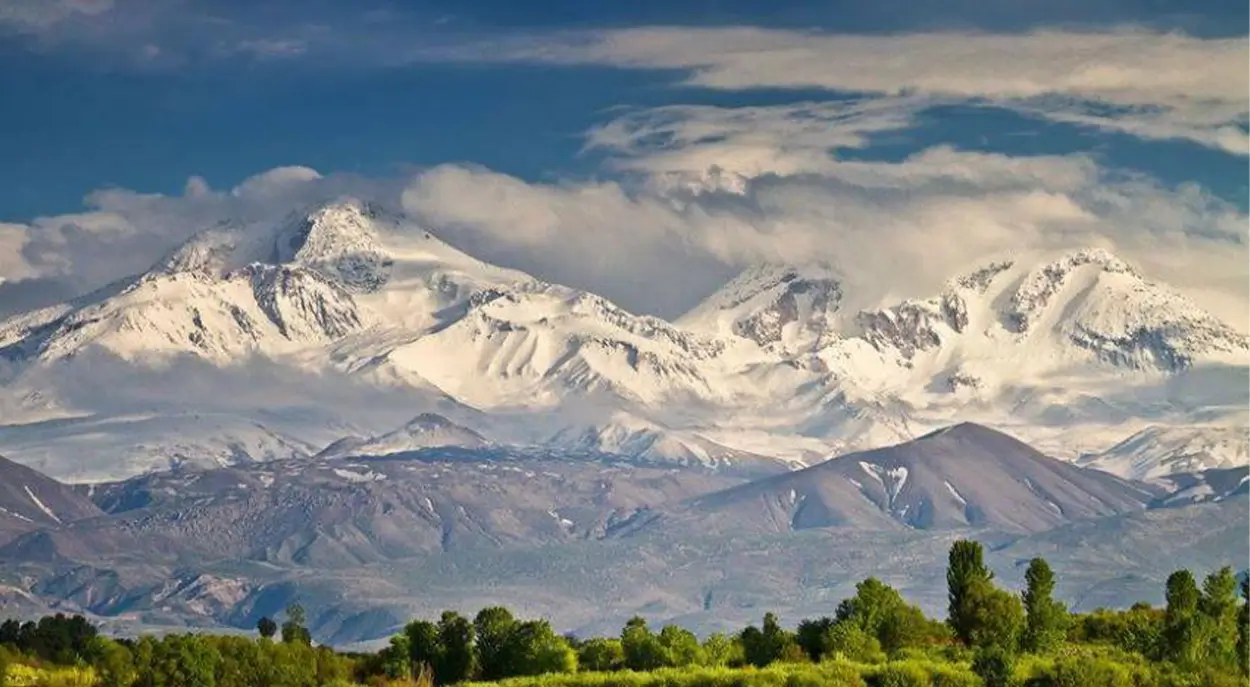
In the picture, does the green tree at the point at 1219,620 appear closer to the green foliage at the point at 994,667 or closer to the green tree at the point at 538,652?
the green foliage at the point at 994,667

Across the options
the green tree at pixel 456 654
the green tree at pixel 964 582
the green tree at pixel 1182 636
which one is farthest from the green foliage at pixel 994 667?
the green tree at pixel 456 654

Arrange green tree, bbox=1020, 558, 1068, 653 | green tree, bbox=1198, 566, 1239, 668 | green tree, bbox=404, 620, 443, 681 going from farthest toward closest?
green tree, bbox=404, 620, 443, 681, green tree, bbox=1020, 558, 1068, 653, green tree, bbox=1198, 566, 1239, 668

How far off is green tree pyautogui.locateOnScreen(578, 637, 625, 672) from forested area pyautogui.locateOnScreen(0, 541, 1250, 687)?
181 mm

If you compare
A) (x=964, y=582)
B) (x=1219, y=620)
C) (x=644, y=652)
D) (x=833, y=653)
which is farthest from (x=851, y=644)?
(x=1219, y=620)

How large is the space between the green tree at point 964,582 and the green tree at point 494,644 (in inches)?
932

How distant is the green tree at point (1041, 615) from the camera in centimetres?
11800

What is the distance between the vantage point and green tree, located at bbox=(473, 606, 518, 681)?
392 ft

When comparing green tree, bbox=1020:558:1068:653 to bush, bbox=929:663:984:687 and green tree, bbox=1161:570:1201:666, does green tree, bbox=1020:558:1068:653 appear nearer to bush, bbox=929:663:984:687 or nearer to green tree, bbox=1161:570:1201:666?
green tree, bbox=1161:570:1201:666

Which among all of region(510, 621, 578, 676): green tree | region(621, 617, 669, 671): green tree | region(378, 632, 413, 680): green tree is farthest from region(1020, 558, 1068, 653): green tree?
region(378, 632, 413, 680): green tree

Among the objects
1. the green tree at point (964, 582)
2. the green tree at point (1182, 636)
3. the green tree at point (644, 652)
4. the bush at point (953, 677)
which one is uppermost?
the green tree at point (964, 582)

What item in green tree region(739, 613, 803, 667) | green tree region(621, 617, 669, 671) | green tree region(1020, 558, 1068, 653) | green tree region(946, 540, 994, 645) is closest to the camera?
green tree region(739, 613, 803, 667)

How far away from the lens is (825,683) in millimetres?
100562

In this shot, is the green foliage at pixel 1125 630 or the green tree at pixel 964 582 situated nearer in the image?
the green foliage at pixel 1125 630

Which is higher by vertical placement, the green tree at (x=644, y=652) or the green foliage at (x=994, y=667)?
the green tree at (x=644, y=652)
